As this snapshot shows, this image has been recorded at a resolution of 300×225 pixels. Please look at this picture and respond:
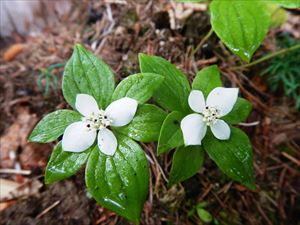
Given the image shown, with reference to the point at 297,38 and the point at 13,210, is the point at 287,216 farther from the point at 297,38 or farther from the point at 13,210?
the point at 13,210

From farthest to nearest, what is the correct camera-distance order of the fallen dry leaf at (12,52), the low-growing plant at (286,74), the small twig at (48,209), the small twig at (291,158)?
the fallen dry leaf at (12,52)
the low-growing plant at (286,74)
the small twig at (291,158)
the small twig at (48,209)

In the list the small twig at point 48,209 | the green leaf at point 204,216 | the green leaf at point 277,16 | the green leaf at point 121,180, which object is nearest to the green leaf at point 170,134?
the green leaf at point 121,180

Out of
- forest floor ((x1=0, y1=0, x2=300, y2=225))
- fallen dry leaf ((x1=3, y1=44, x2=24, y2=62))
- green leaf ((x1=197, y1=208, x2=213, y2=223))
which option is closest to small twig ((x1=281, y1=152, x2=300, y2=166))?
forest floor ((x1=0, y1=0, x2=300, y2=225))

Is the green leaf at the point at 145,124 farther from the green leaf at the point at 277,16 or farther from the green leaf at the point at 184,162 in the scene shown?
the green leaf at the point at 277,16

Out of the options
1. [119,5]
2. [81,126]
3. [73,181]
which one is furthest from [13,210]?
[119,5]

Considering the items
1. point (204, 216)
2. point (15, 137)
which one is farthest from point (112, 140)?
point (15, 137)

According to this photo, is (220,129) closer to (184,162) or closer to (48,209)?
(184,162)
